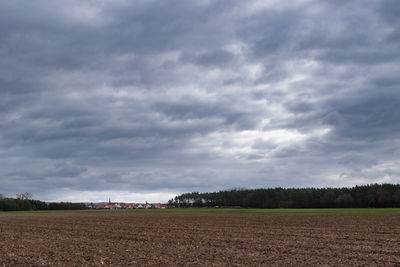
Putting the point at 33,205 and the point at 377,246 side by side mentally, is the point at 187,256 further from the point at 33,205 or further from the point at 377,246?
the point at 33,205

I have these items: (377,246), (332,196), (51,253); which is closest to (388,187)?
(332,196)

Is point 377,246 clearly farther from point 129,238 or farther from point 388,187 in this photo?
point 388,187

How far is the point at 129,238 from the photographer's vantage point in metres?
31.1

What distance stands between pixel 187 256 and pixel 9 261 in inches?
323

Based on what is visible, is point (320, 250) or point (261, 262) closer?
point (261, 262)

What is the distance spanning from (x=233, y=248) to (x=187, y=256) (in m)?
3.99

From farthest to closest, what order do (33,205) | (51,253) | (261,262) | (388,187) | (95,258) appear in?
(33,205) < (388,187) < (51,253) < (95,258) < (261,262)

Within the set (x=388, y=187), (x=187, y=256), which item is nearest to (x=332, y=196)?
(x=388, y=187)

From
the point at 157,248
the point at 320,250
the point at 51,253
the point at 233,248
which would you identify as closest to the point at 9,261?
the point at 51,253

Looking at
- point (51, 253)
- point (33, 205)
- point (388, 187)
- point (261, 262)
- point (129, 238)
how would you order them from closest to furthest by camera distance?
1. point (261, 262)
2. point (51, 253)
3. point (129, 238)
4. point (388, 187)
5. point (33, 205)

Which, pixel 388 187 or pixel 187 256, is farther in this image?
pixel 388 187

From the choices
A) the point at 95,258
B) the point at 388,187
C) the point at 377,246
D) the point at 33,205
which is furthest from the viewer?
the point at 33,205

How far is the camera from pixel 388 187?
149875 millimetres

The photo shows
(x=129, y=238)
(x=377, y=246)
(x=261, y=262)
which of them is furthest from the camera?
(x=129, y=238)
